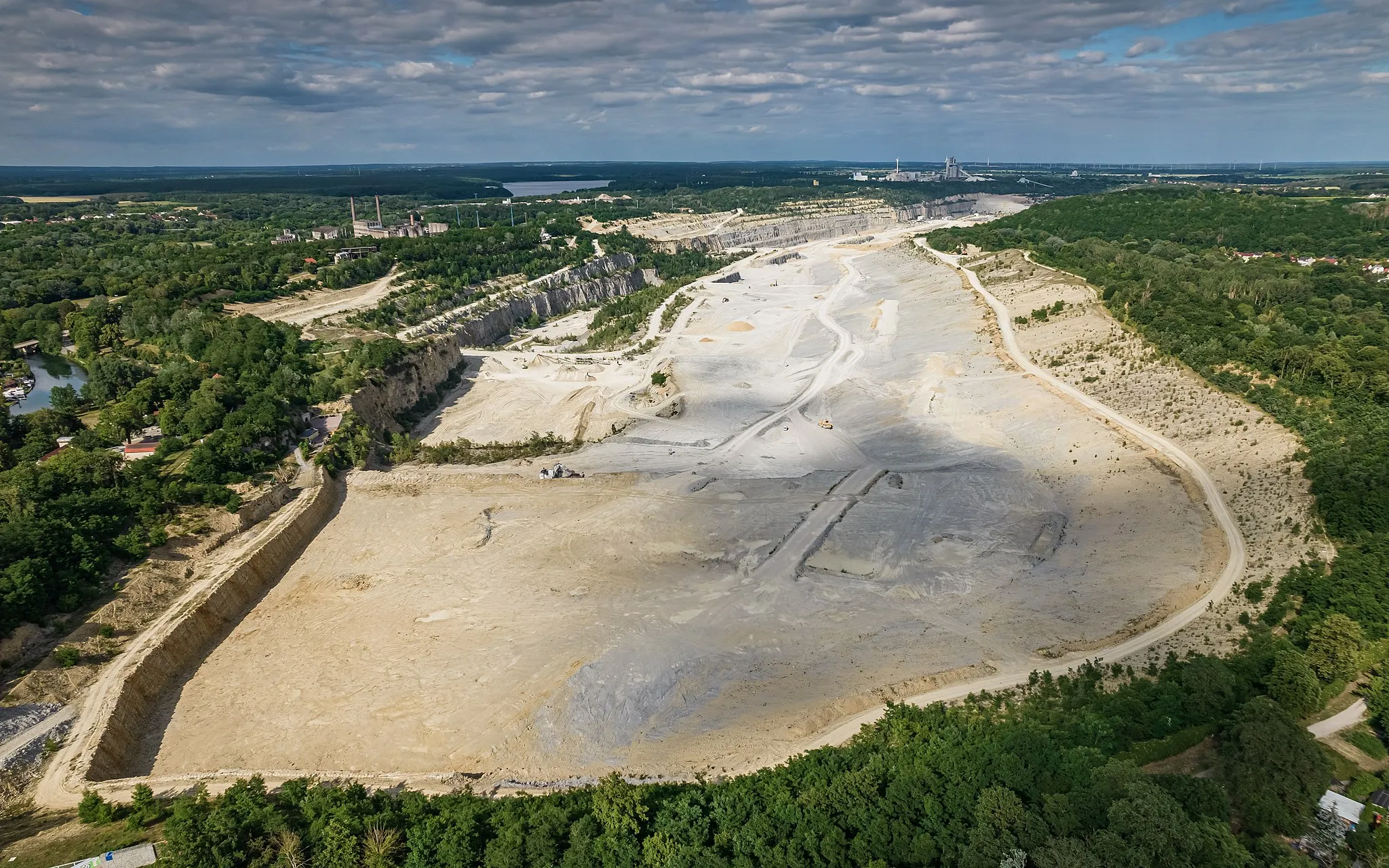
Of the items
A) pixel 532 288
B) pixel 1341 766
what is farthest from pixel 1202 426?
pixel 532 288

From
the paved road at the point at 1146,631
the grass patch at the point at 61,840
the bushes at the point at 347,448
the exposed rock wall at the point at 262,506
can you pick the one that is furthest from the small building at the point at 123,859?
the bushes at the point at 347,448

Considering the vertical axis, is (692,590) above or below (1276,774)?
below

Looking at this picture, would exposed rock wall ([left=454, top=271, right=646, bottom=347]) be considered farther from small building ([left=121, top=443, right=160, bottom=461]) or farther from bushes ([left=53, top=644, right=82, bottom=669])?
bushes ([left=53, top=644, right=82, bottom=669])

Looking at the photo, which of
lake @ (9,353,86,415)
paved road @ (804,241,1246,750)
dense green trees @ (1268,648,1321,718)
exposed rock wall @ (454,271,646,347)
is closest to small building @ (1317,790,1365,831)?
dense green trees @ (1268,648,1321,718)

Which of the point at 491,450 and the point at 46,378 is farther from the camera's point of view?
the point at 46,378

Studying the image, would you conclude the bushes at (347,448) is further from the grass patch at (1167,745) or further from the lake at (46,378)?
the grass patch at (1167,745)

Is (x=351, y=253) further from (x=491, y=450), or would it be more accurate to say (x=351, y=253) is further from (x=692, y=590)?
(x=692, y=590)

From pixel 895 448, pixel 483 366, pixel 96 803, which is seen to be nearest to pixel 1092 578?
pixel 895 448
